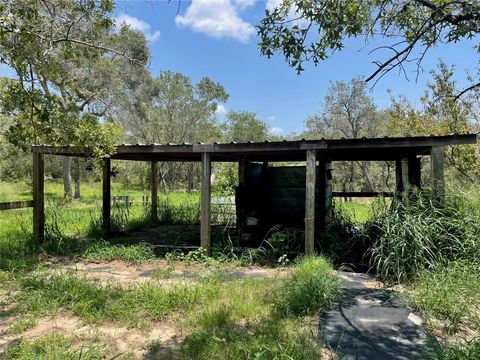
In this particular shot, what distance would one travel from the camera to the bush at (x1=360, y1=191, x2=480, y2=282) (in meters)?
4.84

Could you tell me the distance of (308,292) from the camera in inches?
167

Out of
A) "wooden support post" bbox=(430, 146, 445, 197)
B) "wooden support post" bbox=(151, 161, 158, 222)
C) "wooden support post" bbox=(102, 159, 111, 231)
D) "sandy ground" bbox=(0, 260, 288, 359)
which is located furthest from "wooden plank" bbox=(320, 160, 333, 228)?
"wooden support post" bbox=(102, 159, 111, 231)

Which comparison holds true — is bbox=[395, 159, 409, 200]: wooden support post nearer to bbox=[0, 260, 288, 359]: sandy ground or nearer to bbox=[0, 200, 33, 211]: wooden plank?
bbox=[0, 260, 288, 359]: sandy ground

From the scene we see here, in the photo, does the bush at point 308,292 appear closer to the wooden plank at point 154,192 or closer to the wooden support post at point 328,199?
the wooden support post at point 328,199

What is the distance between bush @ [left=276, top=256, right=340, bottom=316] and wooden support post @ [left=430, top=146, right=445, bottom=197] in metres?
2.19

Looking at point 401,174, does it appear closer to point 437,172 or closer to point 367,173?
point 437,172

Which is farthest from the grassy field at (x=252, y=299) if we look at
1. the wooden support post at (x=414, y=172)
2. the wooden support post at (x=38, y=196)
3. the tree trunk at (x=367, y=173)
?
the tree trunk at (x=367, y=173)

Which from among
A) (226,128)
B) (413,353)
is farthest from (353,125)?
(413,353)

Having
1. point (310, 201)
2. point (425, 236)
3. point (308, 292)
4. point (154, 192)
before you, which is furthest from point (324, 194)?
point (154, 192)

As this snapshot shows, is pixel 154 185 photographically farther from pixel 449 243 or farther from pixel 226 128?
pixel 226 128

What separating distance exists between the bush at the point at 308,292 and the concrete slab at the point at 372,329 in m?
0.15

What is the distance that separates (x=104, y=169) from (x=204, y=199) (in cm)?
353

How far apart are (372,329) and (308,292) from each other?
84cm

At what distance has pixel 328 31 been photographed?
12.2 ft
